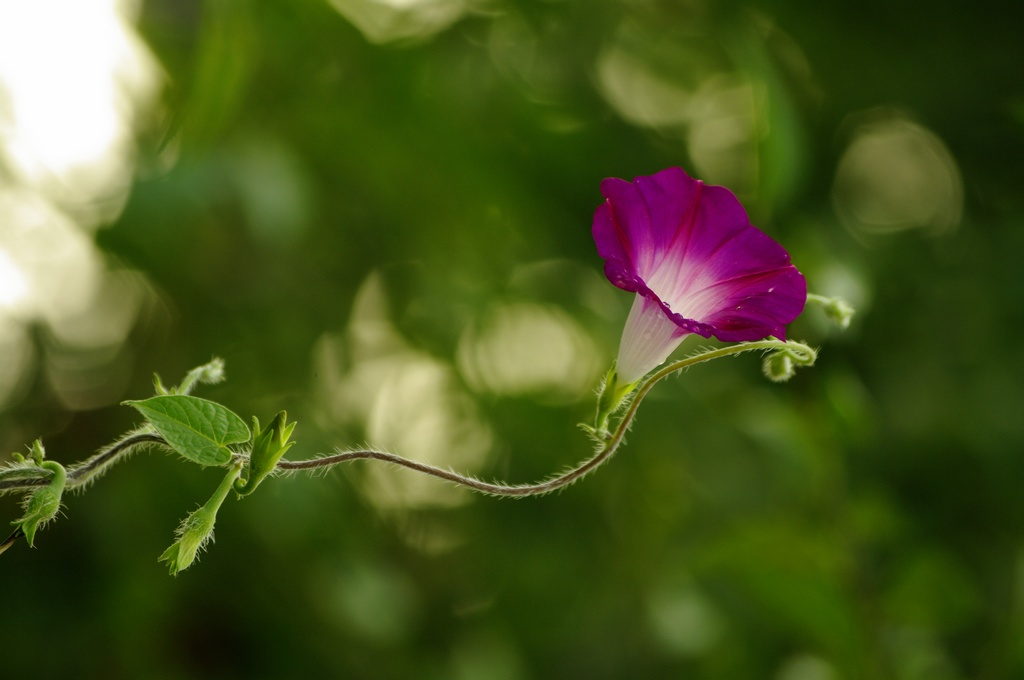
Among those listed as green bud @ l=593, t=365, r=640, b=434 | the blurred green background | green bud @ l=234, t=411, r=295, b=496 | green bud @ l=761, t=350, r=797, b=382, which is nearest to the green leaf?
green bud @ l=234, t=411, r=295, b=496

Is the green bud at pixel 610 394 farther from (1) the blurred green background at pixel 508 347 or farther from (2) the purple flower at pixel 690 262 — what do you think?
(1) the blurred green background at pixel 508 347

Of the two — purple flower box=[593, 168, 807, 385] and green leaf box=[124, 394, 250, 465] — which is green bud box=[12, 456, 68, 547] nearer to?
green leaf box=[124, 394, 250, 465]

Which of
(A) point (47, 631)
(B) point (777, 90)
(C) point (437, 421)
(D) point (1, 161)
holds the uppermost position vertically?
(B) point (777, 90)

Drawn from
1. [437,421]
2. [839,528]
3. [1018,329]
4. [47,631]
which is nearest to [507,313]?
[437,421]

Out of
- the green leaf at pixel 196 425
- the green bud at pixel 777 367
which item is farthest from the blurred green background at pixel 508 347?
the green leaf at pixel 196 425

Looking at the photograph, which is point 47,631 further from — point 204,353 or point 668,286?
point 668,286

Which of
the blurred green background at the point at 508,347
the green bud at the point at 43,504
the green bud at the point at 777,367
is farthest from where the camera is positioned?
the blurred green background at the point at 508,347

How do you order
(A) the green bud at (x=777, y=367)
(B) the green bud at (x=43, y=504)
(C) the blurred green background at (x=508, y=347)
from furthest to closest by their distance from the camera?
(C) the blurred green background at (x=508, y=347) → (A) the green bud at (x=777, y=367) → (B) the green bud at (x=43, y=504)
